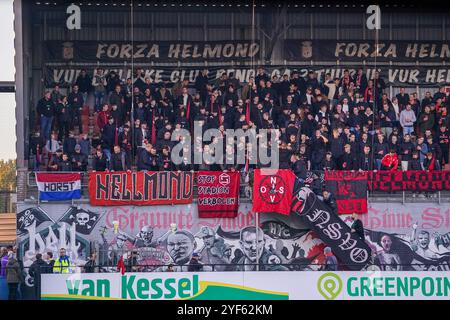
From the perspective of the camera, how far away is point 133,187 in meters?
23.0

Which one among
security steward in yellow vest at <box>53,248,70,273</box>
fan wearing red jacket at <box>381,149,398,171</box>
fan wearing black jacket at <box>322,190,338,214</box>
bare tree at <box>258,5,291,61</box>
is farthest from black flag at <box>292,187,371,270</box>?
security steward in yellow vest at <box>53,248,70,273</box>

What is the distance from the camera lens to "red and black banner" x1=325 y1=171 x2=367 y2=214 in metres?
22.9

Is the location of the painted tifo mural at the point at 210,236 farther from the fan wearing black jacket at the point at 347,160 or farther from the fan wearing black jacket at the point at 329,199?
the fan wearing black jacket at the point at 347,160

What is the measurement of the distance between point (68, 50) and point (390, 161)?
7454 millimetres

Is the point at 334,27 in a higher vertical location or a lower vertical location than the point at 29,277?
higher

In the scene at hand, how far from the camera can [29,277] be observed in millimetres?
21094

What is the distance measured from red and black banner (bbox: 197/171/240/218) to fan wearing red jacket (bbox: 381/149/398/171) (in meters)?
3.09

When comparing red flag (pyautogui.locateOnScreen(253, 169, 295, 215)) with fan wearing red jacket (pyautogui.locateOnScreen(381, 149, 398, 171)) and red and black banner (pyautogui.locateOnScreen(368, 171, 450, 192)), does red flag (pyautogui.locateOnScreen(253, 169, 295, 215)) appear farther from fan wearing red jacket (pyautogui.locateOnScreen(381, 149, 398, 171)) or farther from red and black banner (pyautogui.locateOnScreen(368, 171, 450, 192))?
fan wearing red jacket (pyautogui.locateOnScreen(381, 149, 398, 171))

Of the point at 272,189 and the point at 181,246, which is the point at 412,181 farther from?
the point at 181,246

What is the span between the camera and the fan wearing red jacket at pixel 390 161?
23.5 meters
